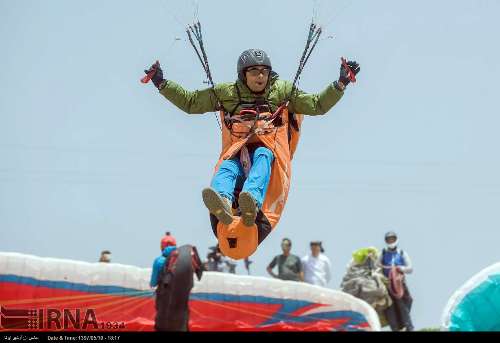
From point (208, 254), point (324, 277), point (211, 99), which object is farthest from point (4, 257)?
point (211, 99)

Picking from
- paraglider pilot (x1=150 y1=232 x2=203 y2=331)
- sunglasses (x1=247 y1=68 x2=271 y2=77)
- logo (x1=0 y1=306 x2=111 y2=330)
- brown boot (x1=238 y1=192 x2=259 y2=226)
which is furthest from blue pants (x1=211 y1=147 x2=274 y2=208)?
logo (x1=0 y1=306 x2=111 y2=330)

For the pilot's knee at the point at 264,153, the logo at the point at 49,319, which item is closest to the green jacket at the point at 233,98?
the pilot's knee at the point at 264,153

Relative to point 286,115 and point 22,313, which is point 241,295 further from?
point 286,115

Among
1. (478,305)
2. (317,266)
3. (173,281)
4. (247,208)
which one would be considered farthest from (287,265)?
(247,208)

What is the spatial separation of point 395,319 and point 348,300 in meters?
0.65

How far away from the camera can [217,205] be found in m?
8.59

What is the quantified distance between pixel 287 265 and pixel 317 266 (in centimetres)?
35

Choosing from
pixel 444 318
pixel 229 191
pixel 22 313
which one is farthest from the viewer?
pixel 22 313

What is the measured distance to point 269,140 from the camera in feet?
30.5

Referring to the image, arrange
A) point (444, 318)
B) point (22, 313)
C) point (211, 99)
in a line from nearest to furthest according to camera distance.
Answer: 1. point (211, 99)
2. point (444, 318)
3. point (22, 313)

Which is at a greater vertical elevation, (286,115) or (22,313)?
(286,115)

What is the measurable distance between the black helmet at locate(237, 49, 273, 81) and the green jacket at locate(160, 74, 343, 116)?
169mm

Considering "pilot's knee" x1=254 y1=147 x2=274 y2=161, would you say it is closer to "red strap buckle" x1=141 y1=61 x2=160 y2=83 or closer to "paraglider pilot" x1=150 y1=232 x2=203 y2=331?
"red strap buckle" x1=141 y1=61 x2=160 y2=83

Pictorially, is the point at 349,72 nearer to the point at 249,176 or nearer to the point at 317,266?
A: the point at 249,176
